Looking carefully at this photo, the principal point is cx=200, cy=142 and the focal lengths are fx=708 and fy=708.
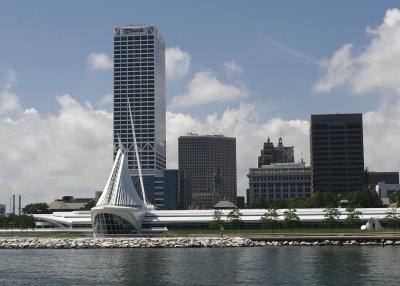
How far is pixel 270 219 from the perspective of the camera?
521ft

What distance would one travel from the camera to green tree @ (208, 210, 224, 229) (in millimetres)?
163000

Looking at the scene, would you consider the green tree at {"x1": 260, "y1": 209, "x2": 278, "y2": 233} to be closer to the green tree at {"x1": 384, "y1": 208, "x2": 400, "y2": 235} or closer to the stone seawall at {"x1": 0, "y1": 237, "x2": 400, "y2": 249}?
the green tree at {"x1": 384, "y1": 208, "x2": 400, "y2": 235}

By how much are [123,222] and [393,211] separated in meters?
64.4

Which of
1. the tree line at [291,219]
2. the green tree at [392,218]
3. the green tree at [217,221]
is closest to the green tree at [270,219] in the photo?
the tree line at [291,219]

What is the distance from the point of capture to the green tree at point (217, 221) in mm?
163000

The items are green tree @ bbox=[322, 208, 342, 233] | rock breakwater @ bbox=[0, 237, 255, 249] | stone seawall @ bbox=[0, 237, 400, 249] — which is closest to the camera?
stone seawall @ bbox=[0, 237, 400, 249]

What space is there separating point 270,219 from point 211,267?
75492 mm

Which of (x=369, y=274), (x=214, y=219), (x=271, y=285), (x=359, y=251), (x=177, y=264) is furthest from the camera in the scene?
(x=214, y=219)

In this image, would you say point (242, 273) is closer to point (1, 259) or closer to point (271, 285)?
point (271, 285)

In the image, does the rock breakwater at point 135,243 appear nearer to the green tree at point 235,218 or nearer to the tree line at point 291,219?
the tree line at point 291,219

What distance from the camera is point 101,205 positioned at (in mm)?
170875

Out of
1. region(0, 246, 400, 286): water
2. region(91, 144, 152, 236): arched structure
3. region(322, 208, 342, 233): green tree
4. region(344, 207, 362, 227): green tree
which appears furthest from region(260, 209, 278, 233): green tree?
region(0, 246, 400, 286): water

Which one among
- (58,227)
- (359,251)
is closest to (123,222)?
(58,227)

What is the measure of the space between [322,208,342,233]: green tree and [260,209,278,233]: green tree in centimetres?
1114
